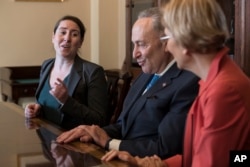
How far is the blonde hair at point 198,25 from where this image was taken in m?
1.28

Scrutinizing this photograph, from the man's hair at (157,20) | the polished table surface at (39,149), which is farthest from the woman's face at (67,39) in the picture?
the man's hair at (157,20)

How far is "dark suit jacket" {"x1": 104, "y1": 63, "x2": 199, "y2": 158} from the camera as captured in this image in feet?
5.55

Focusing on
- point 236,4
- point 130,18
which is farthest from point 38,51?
point 236,4

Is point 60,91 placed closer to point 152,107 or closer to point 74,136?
point 74,136

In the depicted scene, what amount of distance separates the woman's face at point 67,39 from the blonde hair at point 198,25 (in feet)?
4.48

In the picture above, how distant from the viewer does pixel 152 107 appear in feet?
5.95

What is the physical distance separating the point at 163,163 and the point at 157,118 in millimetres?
279

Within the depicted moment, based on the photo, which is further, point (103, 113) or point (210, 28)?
point (103, 113)

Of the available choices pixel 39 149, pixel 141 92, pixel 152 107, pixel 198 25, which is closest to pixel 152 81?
pixel 141 92

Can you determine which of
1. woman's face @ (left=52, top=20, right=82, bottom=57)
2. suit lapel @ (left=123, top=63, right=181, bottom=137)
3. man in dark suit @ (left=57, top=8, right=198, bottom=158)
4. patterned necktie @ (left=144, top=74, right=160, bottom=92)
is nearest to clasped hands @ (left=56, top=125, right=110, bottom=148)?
man in dark suit @ (left=57, top=8, right=198, bottom=158)

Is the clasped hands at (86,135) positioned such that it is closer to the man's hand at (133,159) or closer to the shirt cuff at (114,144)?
the shirt cuff at (114,144)

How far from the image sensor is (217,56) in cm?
130

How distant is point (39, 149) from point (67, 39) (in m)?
1.09

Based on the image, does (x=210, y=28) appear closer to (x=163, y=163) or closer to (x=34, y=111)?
(x=163, y=163)
